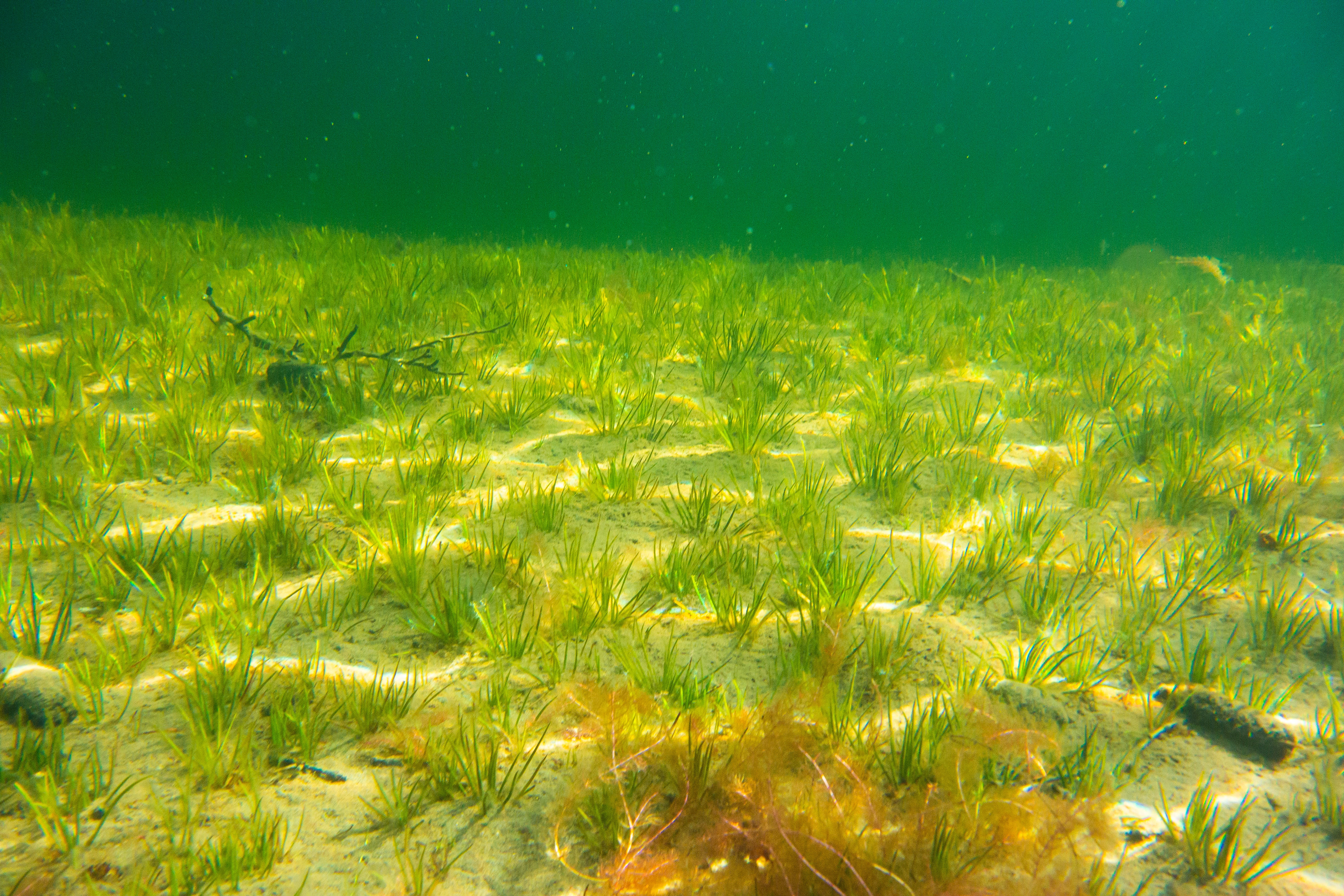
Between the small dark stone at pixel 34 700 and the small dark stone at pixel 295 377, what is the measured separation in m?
1.71

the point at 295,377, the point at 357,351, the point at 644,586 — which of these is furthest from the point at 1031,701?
the point at 295,377

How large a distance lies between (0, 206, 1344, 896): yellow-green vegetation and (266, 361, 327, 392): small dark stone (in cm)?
2

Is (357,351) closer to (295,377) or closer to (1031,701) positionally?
(295,377)

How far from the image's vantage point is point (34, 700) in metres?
1.48

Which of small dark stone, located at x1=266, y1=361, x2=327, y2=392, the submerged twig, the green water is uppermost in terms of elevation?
the green water

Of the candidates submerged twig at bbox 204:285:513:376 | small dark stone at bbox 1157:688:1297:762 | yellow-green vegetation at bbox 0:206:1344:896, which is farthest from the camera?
submerged twig at bbox 204:285:513:376

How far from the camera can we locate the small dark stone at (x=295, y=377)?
3027 millimetres

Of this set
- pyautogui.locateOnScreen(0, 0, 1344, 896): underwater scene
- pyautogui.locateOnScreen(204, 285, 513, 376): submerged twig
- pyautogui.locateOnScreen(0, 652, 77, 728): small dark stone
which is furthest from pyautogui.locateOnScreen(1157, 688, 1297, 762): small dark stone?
pyautogui.locateOnScreen(204, 285, 513, 376): submerged twig

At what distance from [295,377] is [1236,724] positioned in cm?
385

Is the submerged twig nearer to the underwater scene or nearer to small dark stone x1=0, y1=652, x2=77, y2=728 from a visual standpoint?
the underwater scene

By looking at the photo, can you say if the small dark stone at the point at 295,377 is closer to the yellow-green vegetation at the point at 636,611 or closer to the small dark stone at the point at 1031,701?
the yellow-green vegetation at the point at 636,611

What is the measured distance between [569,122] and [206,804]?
219 ft

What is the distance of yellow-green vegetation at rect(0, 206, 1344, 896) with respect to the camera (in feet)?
4.32

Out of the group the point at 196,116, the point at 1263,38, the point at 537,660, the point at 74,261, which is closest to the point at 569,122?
the point at 196,116
